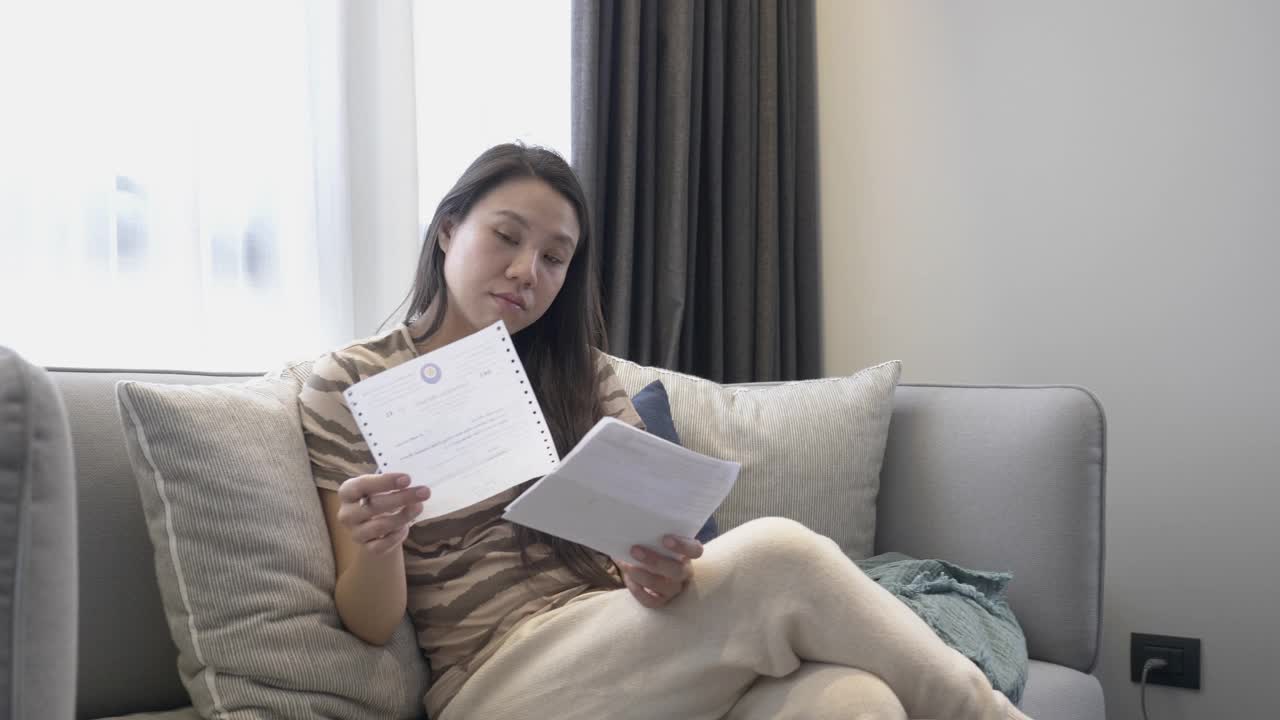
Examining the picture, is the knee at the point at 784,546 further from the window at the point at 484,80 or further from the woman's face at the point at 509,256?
the window at the point at 484,80

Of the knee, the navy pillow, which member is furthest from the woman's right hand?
the navy pillow

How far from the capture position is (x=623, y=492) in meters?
1.00

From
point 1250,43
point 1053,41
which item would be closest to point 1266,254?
point 1250,43

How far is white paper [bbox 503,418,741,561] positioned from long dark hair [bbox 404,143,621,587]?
0.28 m

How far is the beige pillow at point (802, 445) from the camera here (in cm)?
170

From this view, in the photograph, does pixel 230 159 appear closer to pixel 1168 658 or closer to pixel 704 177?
pixel 704 177

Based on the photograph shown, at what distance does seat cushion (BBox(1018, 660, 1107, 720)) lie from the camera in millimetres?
1364

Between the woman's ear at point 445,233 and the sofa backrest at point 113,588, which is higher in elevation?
the woman's ear at point 445,233

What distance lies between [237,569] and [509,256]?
0.51 metres

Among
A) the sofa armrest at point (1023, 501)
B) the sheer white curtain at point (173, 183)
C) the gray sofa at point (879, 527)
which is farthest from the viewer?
the sofa armrest at point (1023, 501)

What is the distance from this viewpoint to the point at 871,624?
105cm

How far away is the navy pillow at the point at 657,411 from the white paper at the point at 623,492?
53cm

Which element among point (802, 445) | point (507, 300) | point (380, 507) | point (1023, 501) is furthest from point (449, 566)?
point (1023, 501)

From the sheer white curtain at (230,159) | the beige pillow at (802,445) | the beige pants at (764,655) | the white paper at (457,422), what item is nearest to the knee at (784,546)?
the beige pants at (764,655)
